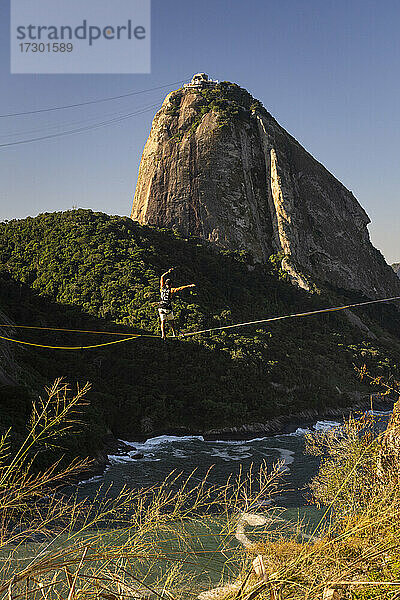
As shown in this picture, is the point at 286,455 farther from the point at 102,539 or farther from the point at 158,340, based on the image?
the point at 102,539

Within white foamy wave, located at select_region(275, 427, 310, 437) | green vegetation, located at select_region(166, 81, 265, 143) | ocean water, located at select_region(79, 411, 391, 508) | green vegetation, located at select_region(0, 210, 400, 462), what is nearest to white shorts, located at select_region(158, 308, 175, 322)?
ocean water, located at select_region(79, 411, 391, 508)

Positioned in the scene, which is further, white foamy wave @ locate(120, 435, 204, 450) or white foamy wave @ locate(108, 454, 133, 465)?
white foamy wave @ locate(120, 435, 204, 450)

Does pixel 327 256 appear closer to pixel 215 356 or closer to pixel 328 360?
pixel 328 360

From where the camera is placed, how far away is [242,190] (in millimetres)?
58938

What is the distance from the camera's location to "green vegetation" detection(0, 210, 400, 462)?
32.9 m

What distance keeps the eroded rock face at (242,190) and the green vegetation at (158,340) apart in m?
3.68

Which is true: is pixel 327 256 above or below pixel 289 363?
above

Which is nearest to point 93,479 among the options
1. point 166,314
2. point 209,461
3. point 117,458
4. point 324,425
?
point 117,458

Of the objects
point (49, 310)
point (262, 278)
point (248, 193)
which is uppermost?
point (248, 193)

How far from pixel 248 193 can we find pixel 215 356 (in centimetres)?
2781

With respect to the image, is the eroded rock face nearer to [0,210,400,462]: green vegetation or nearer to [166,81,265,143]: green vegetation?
[166,81,265,143]: green vegetation

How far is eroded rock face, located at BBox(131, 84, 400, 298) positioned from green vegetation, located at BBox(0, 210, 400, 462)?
3682mm

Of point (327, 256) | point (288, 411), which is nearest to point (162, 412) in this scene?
point (288, 411)

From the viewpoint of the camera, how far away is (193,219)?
5572 cm
